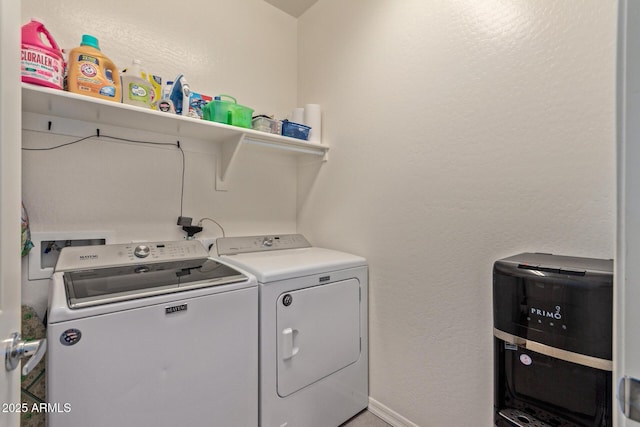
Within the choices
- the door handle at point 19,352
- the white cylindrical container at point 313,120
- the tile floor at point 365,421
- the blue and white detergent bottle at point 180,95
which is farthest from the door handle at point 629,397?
the white cylindrical container at point 313,120

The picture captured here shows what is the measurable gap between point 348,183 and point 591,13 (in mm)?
1369

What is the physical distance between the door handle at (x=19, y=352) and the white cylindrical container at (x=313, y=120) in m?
1.84

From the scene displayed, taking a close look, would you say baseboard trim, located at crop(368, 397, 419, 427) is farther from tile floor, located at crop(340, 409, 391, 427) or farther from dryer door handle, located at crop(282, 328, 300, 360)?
dryer door handle, located at crop(282, 328, 300, 360)

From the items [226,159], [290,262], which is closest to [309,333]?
[290,262]

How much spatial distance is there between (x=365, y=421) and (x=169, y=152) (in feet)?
6.92

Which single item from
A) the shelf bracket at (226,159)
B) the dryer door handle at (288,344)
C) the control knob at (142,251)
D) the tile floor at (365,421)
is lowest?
the tile floor at (365,421)

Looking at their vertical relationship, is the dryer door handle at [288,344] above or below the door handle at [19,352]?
below

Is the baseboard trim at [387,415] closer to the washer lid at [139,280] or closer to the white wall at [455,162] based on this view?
the white wall at [455,162]

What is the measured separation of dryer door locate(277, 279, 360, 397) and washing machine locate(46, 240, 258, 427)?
16 centimetres

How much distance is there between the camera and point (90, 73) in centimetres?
131

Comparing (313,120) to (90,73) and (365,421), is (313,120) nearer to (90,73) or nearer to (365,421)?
(90,73)

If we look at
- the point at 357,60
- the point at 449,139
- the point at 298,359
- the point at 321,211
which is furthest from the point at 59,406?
the point at 357,60

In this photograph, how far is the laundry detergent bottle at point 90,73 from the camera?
1.28 metres

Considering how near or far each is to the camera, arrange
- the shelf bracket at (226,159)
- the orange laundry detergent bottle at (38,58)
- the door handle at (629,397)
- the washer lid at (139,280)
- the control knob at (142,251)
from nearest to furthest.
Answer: the door handle at (629,397)
the washer lid at (139,280)
the orange laundry detergent bottle at (38,58)
the control knob at (142,251)
the shelf bracket at (226,159)
